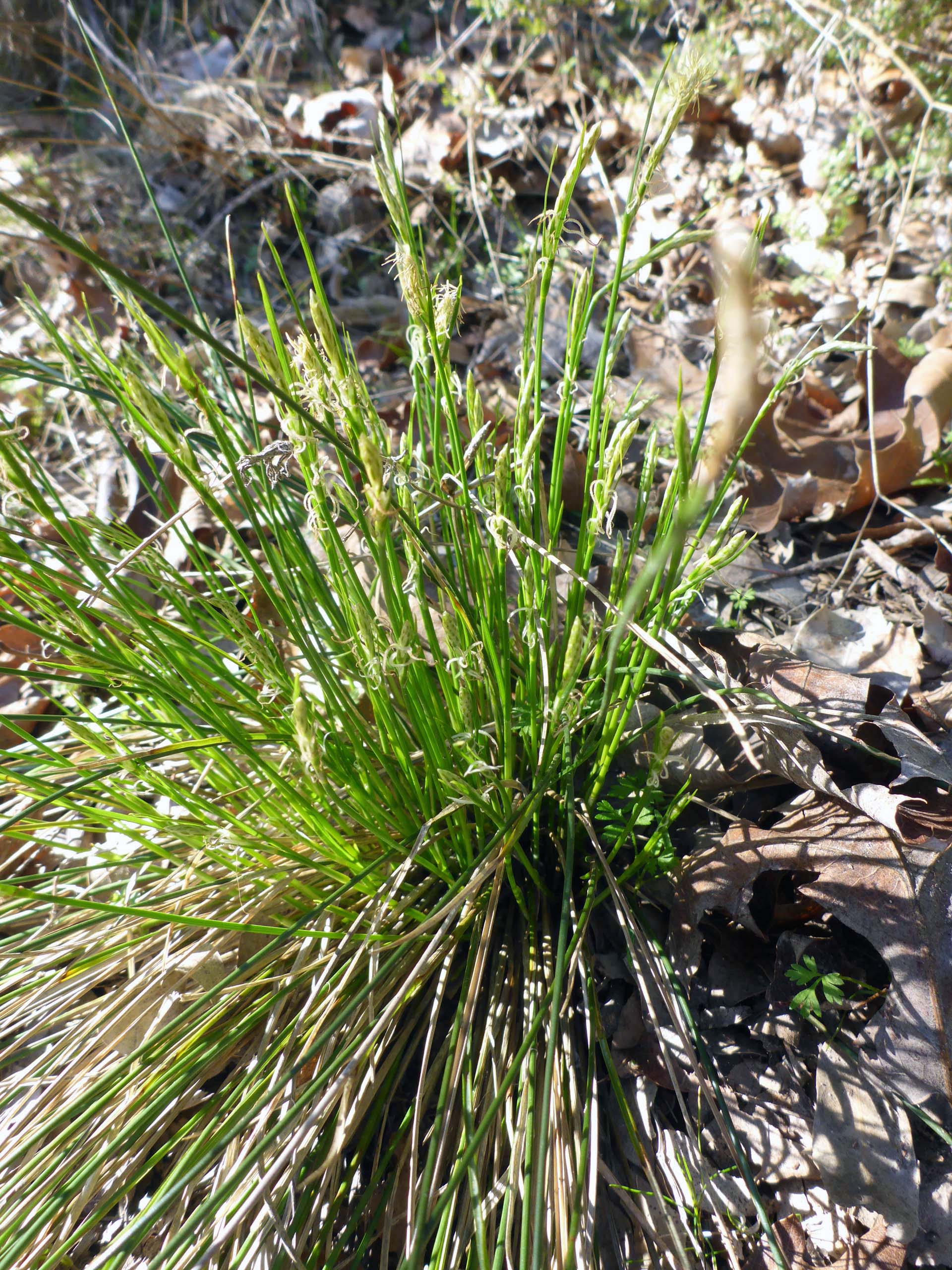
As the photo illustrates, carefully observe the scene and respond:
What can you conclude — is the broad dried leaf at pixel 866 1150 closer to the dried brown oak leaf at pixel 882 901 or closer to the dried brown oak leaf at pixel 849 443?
the dried brown oak leaf at pixel 882 901

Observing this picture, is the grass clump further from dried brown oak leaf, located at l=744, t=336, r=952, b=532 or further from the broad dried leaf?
dried brown oak leaf, located at l=744, t=336, r=952, b=532

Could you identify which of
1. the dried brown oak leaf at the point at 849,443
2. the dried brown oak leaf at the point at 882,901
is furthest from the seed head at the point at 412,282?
the dried brown oak leaf at the point at 849,443

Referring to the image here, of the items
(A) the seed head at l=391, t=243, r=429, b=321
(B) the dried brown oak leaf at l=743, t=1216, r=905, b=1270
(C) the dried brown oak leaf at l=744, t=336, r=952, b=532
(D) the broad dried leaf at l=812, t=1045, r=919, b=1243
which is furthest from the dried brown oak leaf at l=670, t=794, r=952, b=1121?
(A) the seed head at l=391, t=243, r=429, b=321

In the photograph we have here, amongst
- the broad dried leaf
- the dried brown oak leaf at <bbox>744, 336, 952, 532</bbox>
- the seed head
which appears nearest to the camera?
the seed head

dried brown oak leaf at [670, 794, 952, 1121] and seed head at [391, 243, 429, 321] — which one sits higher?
seed head at [391, 243, 429, 321]

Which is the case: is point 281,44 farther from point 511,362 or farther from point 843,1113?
point 843,1113

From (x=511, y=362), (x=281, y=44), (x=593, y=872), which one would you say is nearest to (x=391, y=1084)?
(x=593, y=872)

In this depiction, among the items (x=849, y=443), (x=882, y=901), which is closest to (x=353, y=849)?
(x=882, y=901)
